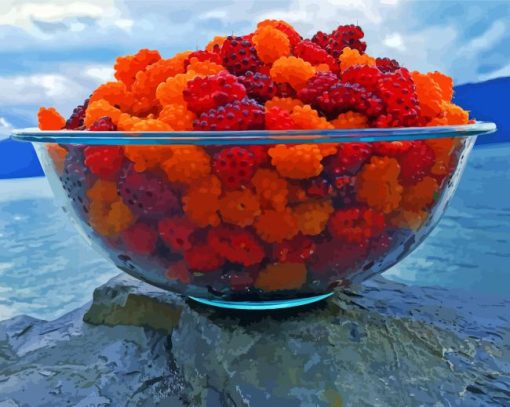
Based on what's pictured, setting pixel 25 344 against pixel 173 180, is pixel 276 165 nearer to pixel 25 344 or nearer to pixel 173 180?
pixel 173 180

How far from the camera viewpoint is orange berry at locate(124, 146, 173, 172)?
45 centimetres

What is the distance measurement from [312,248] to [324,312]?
0.14 meters

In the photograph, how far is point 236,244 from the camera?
480mm

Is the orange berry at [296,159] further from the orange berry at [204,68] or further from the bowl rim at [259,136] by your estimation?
the orange berry at [204,68]

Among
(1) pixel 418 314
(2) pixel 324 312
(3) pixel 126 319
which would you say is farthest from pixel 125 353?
(1) pixel 418 314

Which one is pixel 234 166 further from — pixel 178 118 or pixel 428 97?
pixel 428 97

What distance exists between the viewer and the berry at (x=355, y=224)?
480 mm

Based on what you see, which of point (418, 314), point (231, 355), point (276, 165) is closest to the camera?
point (276, 165)

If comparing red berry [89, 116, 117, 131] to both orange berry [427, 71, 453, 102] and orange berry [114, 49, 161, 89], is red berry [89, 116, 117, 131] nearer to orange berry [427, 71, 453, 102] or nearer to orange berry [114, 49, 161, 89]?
orange berry [114, 49, 161, 89]

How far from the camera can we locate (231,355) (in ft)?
1.80

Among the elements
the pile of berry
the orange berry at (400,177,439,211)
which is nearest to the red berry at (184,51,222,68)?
the pile of berry

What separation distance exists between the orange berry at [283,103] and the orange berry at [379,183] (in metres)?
0.08

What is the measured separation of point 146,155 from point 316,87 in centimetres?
14

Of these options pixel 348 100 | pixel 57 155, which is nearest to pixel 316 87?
pixel 348 100
